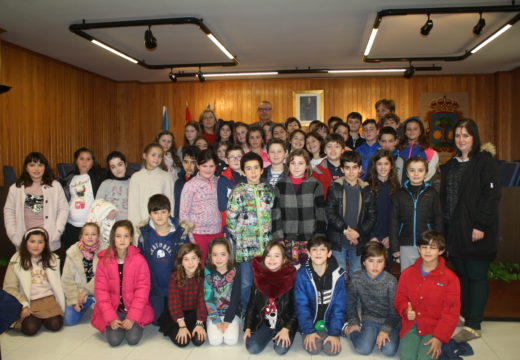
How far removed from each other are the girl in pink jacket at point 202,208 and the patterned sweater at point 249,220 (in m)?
0.44

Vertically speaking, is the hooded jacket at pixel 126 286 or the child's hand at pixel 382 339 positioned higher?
the hooded jacket at pixel 126 286

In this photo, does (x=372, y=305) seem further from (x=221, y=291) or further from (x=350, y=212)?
(x=221, y=291)

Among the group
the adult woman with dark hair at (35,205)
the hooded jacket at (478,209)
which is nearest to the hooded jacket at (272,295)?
the hooded jacket at (478,209)

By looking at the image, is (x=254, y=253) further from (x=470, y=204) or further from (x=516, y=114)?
(x=516, y=114)

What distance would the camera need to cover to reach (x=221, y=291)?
11.6 ft

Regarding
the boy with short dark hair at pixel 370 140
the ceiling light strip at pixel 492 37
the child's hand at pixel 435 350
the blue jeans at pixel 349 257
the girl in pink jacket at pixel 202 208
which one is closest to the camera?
the child's hand at pixel 435 350

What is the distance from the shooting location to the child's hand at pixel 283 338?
320 centimetres

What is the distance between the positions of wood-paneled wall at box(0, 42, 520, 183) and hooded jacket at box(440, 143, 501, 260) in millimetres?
8038

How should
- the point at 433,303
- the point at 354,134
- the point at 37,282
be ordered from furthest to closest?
the point at 354,134, the point at 37,282, the point at 433,303

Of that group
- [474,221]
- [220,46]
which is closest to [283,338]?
[474,221]

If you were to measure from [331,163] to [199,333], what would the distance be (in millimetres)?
2093

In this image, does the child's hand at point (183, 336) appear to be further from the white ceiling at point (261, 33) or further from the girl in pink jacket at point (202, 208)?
the white ceiling at point (261, 33)

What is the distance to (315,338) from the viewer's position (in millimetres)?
3213

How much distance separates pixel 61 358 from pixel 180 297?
96 centimetres
